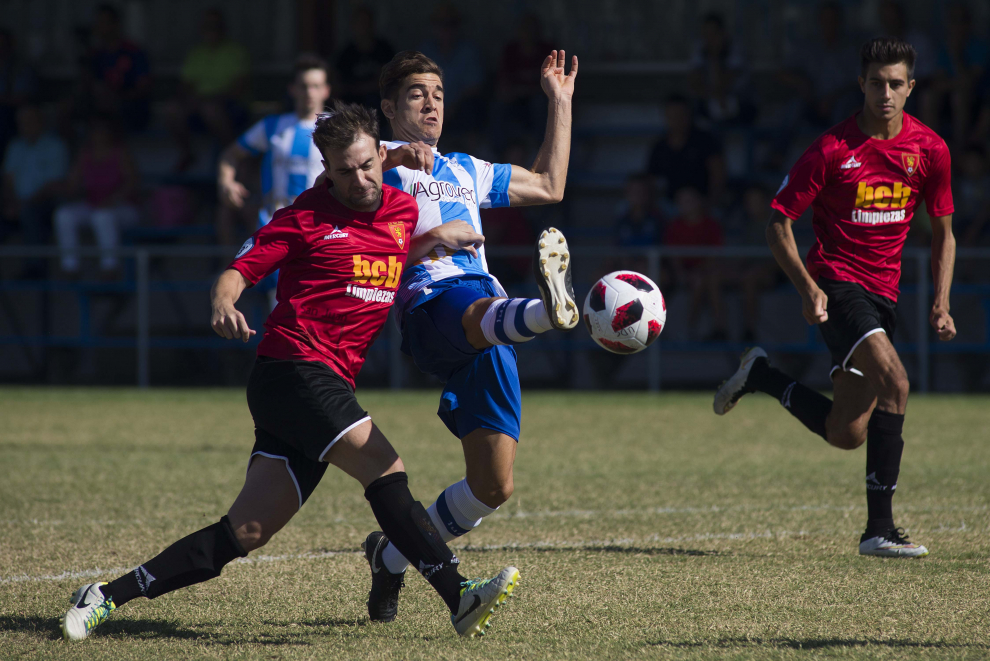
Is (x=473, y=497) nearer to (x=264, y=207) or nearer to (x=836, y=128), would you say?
(x=836, y=128)

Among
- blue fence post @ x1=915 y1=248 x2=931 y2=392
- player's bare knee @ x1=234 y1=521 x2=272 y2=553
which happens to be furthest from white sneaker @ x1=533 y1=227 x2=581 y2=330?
blue fence post @ x1=915 y1=248 x2=931 y2=392

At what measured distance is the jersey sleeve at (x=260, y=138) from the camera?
7.91m

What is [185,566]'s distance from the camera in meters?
3.59

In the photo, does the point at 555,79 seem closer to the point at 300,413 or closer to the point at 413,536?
the point at 300,413

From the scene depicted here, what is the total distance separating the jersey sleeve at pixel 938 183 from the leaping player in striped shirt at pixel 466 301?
1.80m

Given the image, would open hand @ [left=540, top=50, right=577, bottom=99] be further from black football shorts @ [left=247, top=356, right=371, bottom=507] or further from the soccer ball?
black football shorts @ [left=247, top=356, right=371, bottom=507]

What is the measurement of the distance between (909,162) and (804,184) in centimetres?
50

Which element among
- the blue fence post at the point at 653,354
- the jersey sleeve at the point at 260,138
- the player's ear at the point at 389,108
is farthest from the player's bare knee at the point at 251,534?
the blue fence post at the point at 653,354

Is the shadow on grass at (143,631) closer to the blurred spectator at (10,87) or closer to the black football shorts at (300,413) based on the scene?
the black football shorts at (300,413)

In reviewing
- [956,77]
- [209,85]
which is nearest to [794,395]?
[956,77]

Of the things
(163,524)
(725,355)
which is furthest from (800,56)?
(163,524)

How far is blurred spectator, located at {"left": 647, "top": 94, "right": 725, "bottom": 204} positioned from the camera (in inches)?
517

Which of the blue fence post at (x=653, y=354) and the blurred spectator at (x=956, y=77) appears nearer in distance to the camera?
the blue fence post at (x=653, y=354)

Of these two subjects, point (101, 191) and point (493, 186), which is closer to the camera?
point (493, 186)
